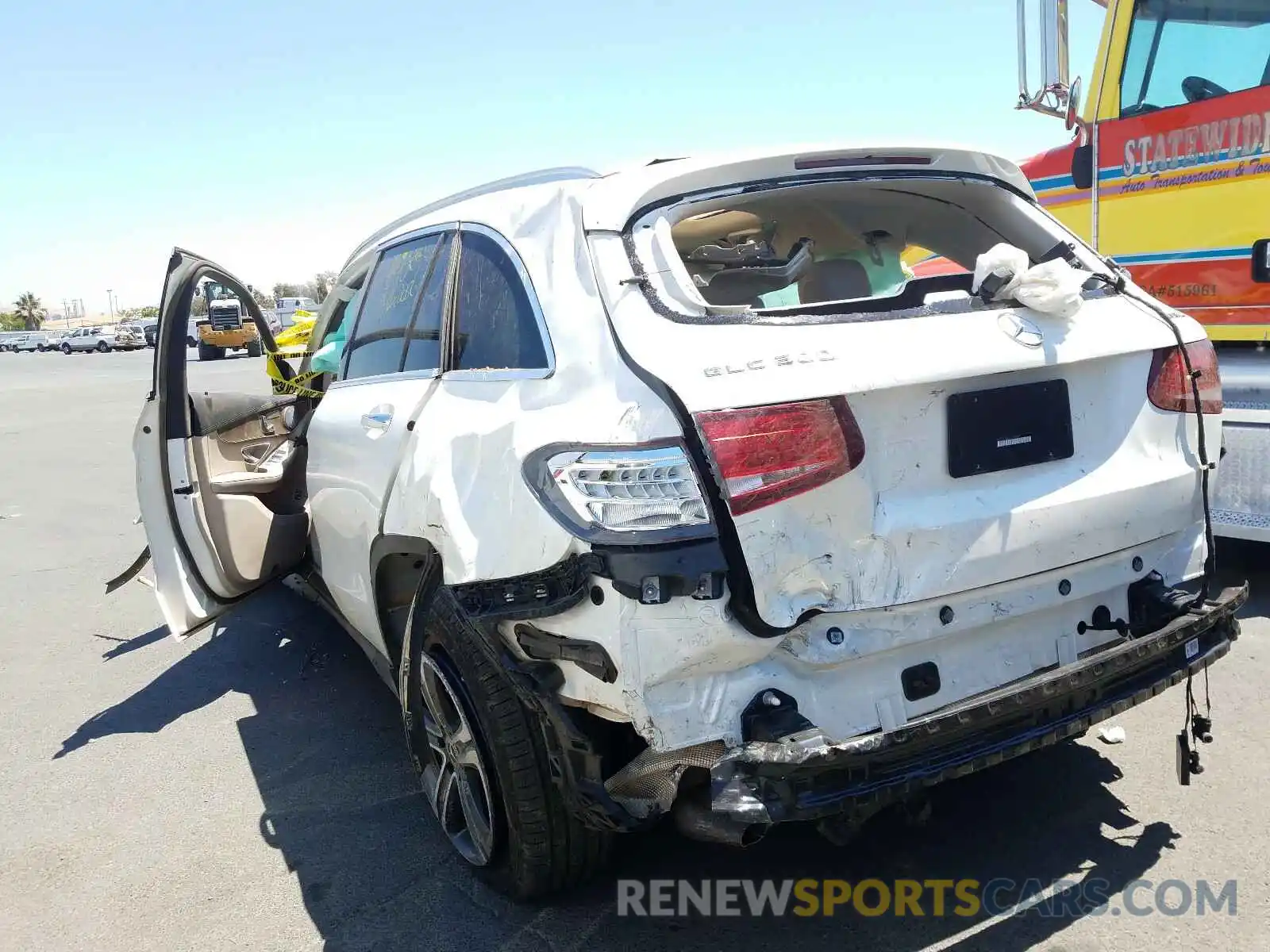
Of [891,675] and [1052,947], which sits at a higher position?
[891,675]

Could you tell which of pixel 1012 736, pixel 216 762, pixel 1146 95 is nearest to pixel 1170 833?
pixel 1012 736

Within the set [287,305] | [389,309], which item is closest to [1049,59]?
[389,309]

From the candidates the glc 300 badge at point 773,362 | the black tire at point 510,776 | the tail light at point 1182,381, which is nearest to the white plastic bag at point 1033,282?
the tail light at point 1182,381

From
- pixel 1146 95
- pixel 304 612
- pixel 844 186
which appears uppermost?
pixel 1146 95

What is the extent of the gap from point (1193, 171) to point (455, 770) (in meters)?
4.38

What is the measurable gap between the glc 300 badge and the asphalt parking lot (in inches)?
59.5

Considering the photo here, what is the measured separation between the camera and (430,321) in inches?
134

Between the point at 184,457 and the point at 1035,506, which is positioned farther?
the point at 184,457

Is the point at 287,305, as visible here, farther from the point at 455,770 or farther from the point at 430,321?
the point at 455,770

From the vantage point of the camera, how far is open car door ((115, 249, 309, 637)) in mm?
4305

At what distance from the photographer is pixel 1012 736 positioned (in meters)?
2.41

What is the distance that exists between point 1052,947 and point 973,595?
3.01 ft

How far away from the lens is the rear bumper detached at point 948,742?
216 cm

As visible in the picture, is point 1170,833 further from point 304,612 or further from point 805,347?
point 304,612
